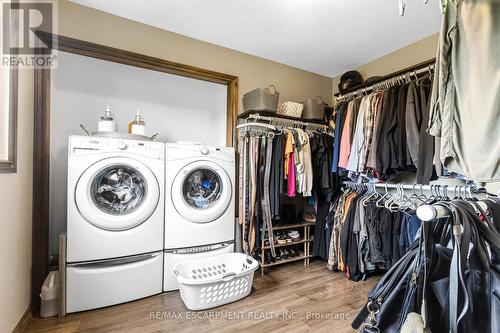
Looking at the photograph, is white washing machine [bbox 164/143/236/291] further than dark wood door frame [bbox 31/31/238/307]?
Yes

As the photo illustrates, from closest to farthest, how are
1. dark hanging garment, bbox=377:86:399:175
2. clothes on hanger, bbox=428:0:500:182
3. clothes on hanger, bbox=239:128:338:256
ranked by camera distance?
1. clothes on hanger, bbox=428:0:500:182
2. dark hanging garment, bbox=377:86:399:175
3. clothes on hanger, bbox=239:128:338:256

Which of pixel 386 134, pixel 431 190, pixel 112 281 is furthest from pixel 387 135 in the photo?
pixel 112 281

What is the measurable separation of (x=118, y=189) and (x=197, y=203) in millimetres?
653

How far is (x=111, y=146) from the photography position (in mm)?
1756

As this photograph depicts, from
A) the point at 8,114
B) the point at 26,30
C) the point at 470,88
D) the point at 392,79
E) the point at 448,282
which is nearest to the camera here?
the point at 448,282

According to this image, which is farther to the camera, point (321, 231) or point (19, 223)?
point (321, 231)

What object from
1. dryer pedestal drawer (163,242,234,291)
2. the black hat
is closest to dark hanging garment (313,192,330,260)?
dryer pedestal drawer (163,242,234,291)

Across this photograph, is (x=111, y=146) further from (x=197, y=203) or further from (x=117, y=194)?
(x=197, y=203)

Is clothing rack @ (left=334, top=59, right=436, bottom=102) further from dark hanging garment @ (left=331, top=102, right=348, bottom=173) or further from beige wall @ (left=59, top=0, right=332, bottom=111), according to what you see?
beige wall @ (left=59, top=0, right=332, bottom=111)

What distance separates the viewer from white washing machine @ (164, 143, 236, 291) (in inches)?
78.5

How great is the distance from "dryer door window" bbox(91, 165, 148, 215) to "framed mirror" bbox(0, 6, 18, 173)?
0.49 m

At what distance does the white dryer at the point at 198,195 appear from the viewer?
2.00 metres

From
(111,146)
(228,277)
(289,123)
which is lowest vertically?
(228,277)

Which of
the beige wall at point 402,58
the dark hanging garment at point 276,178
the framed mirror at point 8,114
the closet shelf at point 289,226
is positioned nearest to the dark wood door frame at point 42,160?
the framed mirror at point 8,114
